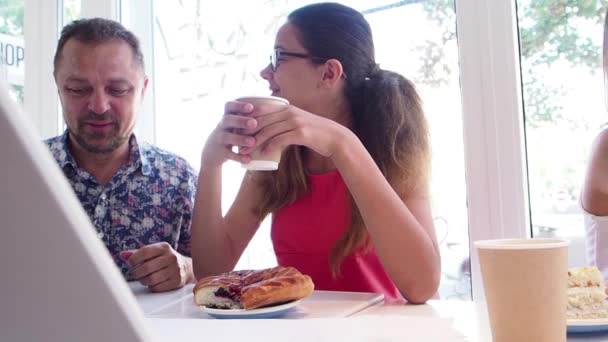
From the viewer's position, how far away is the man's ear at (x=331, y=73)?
1350 mm

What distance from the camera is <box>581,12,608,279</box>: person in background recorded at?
4.33ft

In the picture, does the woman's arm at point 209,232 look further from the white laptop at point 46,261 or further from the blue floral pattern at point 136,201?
the white laptop at point 46,261

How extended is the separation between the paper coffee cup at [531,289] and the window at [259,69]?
1016mm

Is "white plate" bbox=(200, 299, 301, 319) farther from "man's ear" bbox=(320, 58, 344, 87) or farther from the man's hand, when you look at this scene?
"man's ear" bbox=(320, 58, 344, 87)

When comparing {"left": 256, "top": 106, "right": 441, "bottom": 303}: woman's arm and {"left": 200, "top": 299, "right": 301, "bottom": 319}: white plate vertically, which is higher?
→ {"left": 256, "top": 106, "right": 441, "bottom": 303}: woman's arm

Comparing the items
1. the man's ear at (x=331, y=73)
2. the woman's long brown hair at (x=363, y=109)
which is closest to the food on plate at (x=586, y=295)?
the woman's long brown hair at (x=363, y=109)

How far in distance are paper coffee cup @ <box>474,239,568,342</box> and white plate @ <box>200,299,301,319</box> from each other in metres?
0.32

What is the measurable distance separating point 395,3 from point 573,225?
901mm

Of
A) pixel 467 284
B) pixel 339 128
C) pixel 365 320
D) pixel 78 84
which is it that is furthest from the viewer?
pixel 467 284

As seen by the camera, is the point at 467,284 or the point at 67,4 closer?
the point at 467,284

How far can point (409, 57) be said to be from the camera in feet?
5.88

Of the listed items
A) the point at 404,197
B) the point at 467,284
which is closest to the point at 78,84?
the point at 404,197

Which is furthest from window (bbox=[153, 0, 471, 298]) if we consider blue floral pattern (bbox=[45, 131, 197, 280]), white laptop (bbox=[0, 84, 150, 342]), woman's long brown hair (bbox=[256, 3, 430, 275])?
white laptop (bbox=[0, 84, 150, 342])

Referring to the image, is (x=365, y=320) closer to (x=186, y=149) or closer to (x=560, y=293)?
(x=560, y=293)
